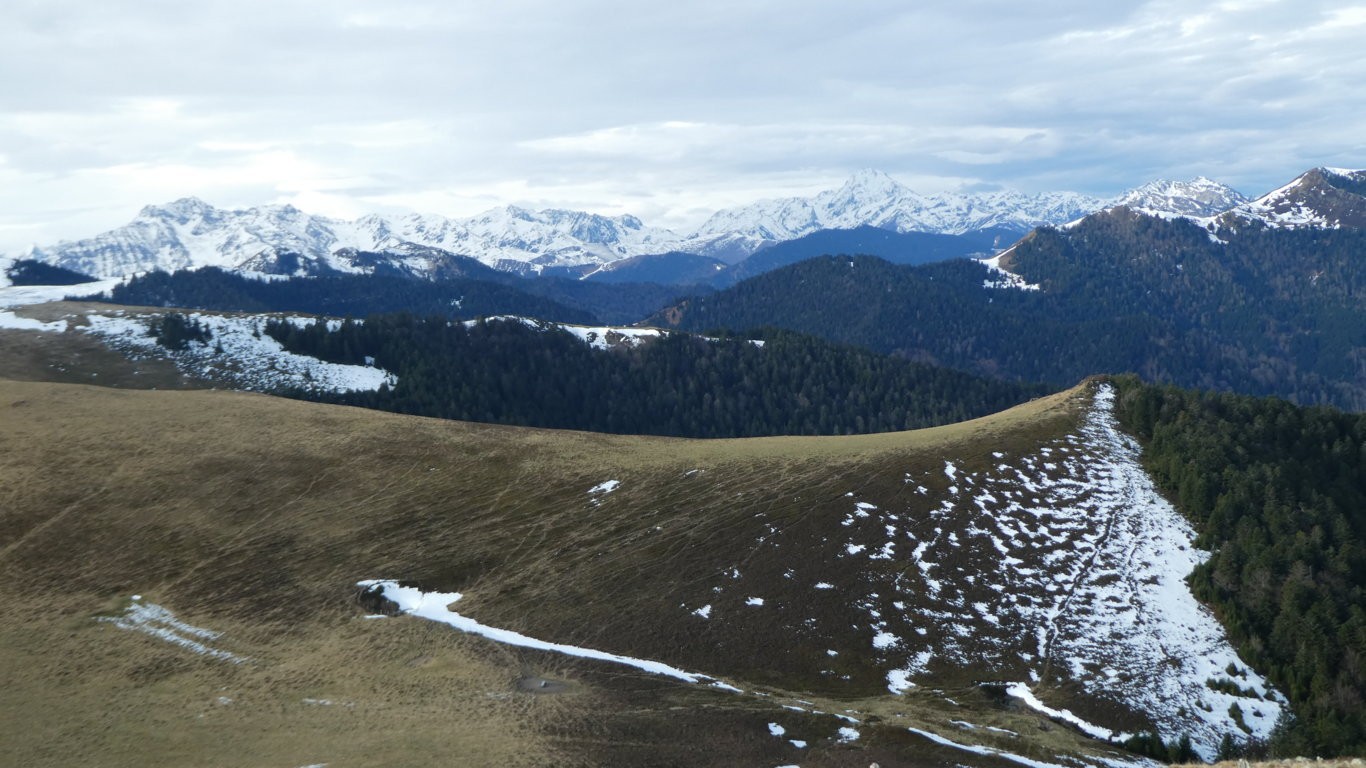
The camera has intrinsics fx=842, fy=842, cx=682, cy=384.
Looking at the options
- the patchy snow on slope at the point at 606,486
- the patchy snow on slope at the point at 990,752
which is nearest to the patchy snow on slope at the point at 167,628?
the patchy snow on slope at the point at 606,486

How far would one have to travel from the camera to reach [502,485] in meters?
67.4

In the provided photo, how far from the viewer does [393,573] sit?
55281 mm

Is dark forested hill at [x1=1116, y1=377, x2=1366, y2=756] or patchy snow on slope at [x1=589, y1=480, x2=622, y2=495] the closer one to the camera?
Result: dark forested hill at [x1=1116, y1=377, x2=1366, y2=756]

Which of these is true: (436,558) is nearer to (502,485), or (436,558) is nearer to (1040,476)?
(502,485)

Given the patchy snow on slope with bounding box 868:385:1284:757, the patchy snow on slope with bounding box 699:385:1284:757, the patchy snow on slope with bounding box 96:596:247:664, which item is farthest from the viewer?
the patchy snow on slope with bounding box 868:385:1284:757

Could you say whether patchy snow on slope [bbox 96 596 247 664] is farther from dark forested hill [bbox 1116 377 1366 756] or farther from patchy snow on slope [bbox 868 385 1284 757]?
dark forested hill [bbox 1116 377 1366 756]

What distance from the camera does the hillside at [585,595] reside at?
39.1 meters

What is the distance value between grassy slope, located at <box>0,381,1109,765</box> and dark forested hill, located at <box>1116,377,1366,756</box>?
11105 mm

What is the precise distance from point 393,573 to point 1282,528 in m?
64.2

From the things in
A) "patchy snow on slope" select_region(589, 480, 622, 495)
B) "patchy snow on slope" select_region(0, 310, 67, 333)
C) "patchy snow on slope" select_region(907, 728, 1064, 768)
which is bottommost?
"patchy snow on slope" select_region(907, 728, 1064, 768)

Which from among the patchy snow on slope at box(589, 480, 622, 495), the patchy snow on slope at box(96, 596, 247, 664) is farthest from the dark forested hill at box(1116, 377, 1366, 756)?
the patchy snow on slope at box(96, 596, 247, 664)

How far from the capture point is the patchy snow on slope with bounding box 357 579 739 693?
45562mm

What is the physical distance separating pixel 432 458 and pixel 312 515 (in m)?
11.7

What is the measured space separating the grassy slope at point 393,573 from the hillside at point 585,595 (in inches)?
8.2
